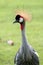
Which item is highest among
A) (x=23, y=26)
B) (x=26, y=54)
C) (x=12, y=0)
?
(x=23, y=26)

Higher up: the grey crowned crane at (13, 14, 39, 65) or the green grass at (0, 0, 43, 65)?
the grey crowned crane at (13, 14, 39, 65)

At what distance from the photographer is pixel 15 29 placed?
32.9 feet

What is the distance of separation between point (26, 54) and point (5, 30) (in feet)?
13.5

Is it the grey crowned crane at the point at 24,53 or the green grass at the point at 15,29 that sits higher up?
the grey crowned crane at the point at 24,53

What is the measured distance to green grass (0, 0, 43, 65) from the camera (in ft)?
25.8

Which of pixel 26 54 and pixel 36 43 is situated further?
pixel 36 43

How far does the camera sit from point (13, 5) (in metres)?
13.6

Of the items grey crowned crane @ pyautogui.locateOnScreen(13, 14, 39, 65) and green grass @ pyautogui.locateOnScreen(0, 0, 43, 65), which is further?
green grass @ pyautogui.locateOnScreen(0, 0, 43, 65)

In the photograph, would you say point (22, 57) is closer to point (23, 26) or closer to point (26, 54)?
point (26, 54)

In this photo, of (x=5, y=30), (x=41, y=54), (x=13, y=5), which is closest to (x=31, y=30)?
(x=5, y=30)

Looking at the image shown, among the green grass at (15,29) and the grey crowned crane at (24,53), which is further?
the green grass at (15,29)

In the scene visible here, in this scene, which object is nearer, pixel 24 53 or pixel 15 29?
pixel 24 53

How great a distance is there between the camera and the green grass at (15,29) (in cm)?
788

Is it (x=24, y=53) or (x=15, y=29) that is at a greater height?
(x=24, y=53)
